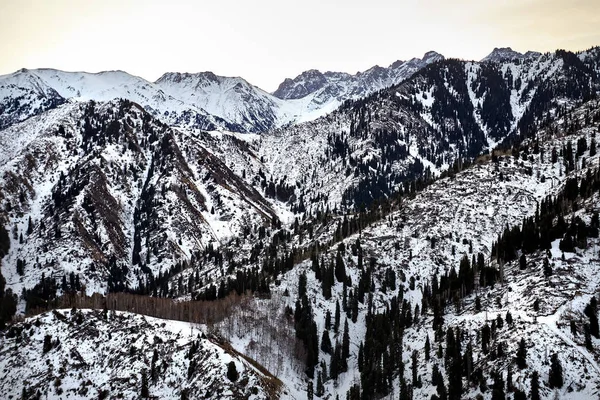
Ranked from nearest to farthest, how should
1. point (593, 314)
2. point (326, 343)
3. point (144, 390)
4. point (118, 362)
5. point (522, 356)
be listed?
point (522, 356)
point (144, 390)
point (593, 314)
point (118, 362)
point (326, 343)

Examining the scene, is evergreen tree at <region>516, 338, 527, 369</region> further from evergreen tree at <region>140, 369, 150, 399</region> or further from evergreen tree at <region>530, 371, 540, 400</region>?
evergreen tree at <region>140, 369, 150, 399</region>

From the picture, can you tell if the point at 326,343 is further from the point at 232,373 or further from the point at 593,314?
the point at 593,314

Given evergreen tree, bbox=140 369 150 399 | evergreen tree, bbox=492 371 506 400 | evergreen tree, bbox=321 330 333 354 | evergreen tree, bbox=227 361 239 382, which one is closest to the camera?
evergreen tree, bbox=492 371 506 400

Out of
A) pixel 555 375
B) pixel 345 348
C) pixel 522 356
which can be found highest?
pixel 345 348

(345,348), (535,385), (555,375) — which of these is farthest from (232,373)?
(555,375)

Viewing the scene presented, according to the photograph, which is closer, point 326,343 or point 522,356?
point 522,356

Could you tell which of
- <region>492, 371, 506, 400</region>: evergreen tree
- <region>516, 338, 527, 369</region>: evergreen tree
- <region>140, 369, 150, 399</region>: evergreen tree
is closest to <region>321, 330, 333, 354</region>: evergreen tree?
<region>140, 369, 150, 399</region>: evergreen tree

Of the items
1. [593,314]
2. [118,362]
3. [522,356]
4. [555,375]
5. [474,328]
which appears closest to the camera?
[555,375]

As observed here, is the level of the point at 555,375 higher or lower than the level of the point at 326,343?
lower

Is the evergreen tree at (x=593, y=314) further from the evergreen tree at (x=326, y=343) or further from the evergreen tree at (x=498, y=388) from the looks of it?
the evergreen tree at (x=326, y=343)
